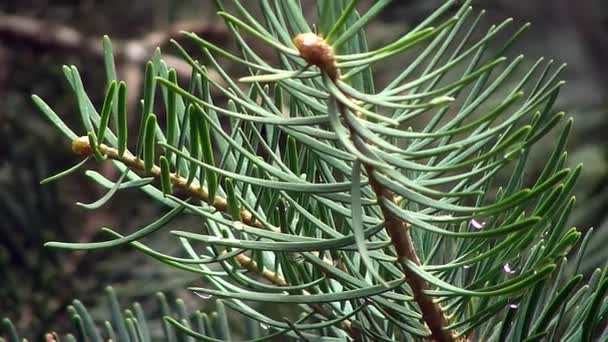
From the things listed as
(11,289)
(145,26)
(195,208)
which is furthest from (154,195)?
(145,26)

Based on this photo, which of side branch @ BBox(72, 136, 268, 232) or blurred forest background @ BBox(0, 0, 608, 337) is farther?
blurred forest background @ BBox(0, 0, 608, 337)

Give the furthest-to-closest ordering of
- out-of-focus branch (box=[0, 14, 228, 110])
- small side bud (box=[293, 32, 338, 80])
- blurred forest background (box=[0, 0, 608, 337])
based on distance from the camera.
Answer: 1. out-of-focus branch (box=[0, 14, 228, 110])
2. blurred forest background (box=[0, 0, 608, 337])
3. small side bud (box=[293, 32, 338, 80])

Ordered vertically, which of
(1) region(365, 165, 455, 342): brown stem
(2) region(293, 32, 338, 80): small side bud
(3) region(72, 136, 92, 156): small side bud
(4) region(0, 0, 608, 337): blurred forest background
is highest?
(4) region(0, 0, 608, 337): blurred forest background

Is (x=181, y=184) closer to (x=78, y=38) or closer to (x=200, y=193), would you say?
(x=200, y=193)

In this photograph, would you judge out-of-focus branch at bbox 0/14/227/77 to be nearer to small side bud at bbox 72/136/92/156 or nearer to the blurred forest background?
the blurred forest background

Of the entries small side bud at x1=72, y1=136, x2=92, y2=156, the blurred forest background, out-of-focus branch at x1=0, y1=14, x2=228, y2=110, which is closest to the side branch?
small side bud at x1=72, y1=136, x2=92, y2=156

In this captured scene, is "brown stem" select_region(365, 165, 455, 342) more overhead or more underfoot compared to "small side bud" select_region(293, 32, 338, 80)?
more underfoot

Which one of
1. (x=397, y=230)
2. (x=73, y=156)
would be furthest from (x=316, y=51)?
(x=73, y=156)
